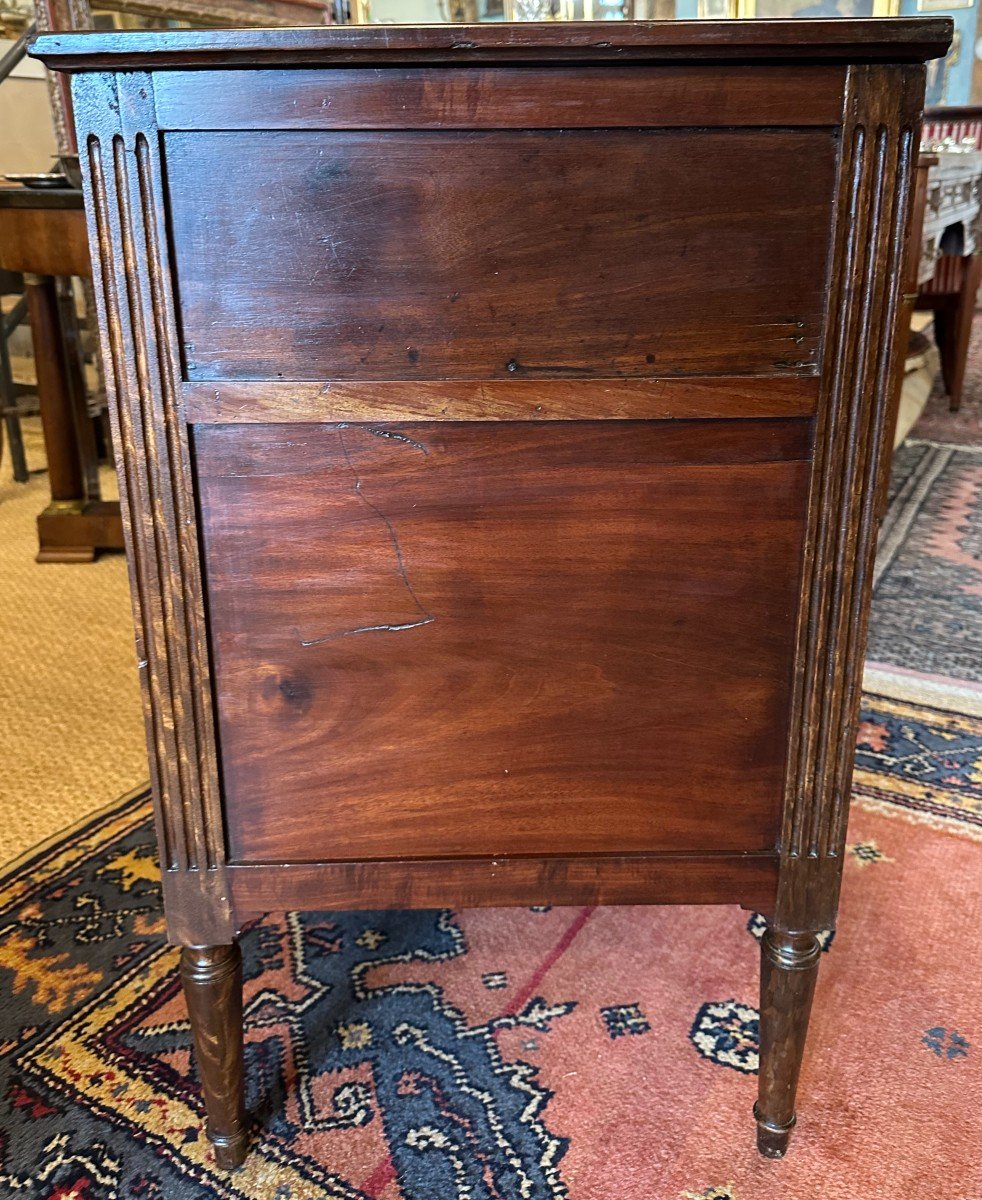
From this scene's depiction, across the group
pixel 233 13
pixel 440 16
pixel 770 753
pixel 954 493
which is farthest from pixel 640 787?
pixel 233 13

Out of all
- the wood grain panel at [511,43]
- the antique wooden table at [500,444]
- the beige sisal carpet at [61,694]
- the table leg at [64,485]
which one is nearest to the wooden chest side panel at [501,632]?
the antique wooden table at [500,444]

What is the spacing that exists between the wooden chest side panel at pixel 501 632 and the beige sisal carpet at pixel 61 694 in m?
0.86

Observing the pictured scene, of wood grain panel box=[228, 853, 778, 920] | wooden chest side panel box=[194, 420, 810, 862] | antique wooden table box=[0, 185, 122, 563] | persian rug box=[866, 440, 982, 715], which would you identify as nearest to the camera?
wooden chest side panel box=[194, 420, 810, 862]

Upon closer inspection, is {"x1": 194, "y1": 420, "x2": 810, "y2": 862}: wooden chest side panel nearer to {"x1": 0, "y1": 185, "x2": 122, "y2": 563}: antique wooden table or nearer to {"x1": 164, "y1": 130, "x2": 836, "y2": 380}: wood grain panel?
{"x1": 164, "y1": 130, "x2": 836, "y2": 380}: wood grain panel

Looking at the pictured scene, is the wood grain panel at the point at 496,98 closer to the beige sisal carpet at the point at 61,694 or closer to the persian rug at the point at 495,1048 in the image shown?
the persian rug at the point at 495,1048

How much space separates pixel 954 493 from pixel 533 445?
104 inches

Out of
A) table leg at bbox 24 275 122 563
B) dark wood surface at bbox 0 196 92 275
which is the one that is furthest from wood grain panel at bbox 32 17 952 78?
table leg at bbox 24 275 122 563

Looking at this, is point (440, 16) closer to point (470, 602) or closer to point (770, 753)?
point (470, 602)

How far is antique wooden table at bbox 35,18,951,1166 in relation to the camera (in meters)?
0.73

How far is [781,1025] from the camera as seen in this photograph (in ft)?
3.24

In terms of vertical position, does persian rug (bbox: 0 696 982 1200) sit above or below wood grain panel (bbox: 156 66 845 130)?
below

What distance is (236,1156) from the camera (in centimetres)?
102

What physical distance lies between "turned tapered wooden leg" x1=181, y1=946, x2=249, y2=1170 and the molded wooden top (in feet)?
2.33

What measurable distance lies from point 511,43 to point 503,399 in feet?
0.76
